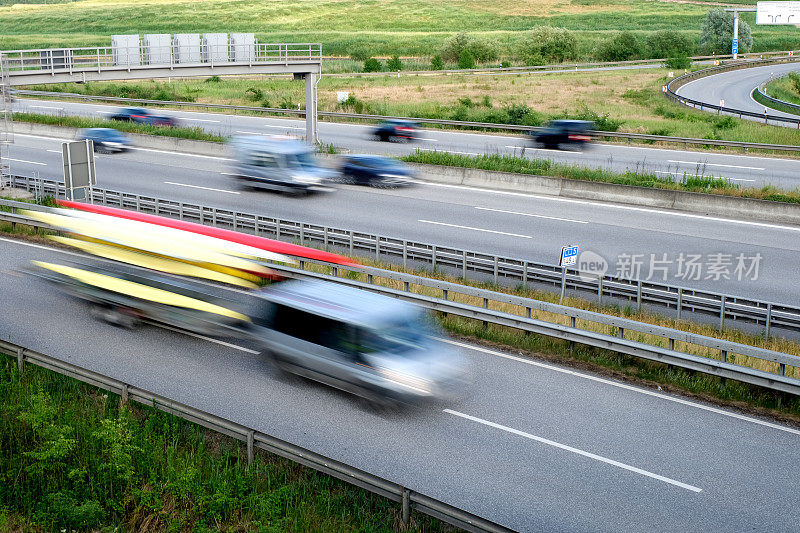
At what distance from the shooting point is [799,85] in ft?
230

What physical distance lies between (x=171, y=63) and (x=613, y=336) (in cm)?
2436

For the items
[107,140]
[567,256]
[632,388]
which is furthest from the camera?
[107,140]

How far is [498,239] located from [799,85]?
183 ft

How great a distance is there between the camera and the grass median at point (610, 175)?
2817 centimetres

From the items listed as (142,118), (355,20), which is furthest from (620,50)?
(355,20)

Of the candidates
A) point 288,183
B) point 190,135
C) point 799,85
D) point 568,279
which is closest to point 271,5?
point 799,85

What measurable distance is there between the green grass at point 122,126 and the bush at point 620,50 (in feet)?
202

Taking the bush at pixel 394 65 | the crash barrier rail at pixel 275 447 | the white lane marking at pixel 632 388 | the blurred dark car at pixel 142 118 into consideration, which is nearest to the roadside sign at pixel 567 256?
the white lane marking at pixel 632 388

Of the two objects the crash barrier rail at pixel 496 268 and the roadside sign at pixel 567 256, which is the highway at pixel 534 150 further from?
the roadside sign at pixel 567 256

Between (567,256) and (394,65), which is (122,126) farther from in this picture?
(394,65)

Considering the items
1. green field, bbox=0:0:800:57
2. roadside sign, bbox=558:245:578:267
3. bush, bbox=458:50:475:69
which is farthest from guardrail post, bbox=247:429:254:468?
green field, bbox=0:0:800:57

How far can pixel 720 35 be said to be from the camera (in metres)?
104

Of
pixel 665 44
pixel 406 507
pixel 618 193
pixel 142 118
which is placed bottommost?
pixel 406 507

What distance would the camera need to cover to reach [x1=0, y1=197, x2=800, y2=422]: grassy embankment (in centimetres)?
1355
